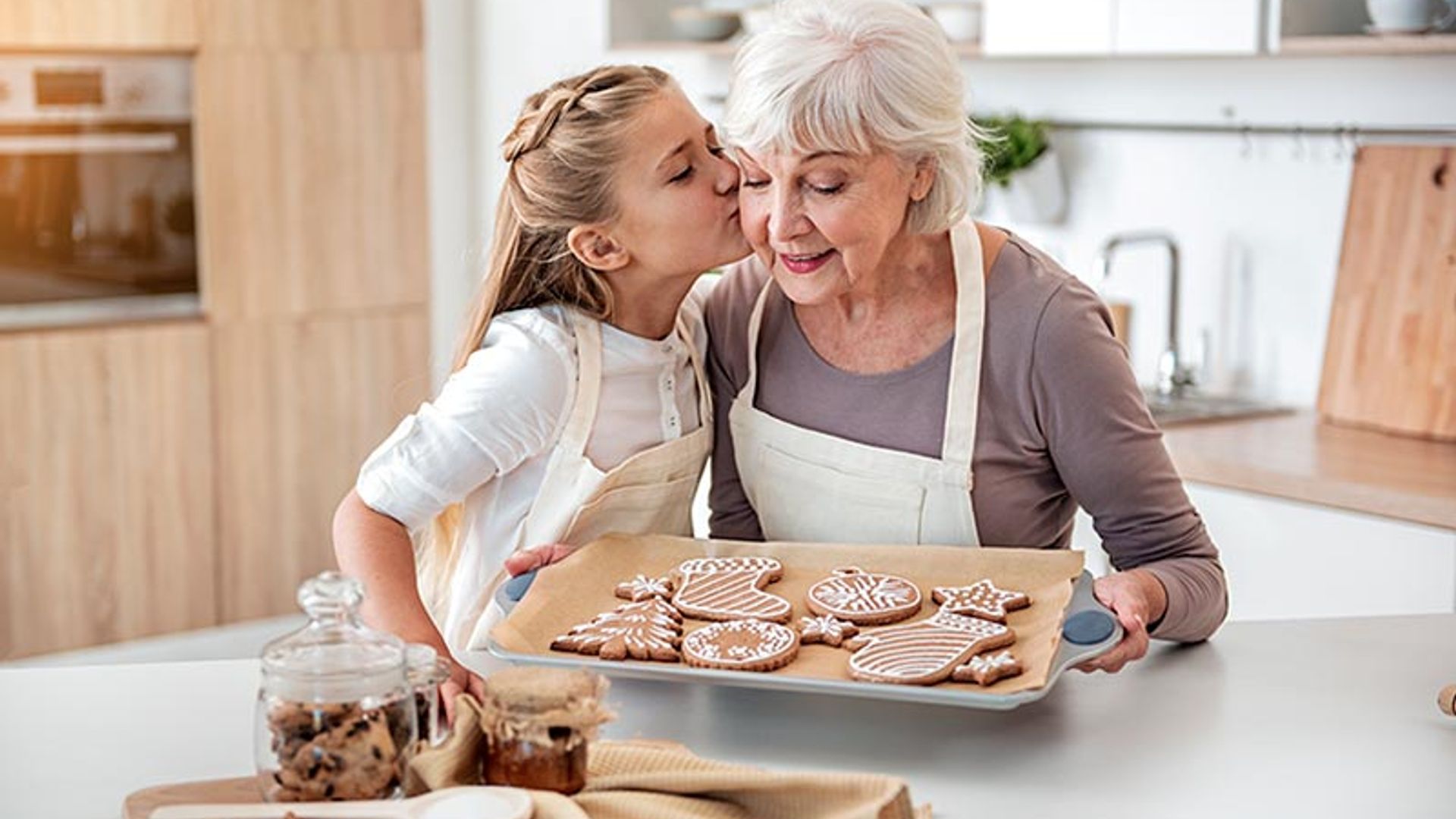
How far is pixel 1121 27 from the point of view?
318 centimetres

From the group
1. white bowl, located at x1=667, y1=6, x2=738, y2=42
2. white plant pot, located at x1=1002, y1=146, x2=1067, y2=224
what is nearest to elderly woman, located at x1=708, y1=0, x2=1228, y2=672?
white plant pot, located at x1=1002, y1=146, x2=1067, y2=224

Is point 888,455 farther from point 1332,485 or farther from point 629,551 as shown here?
point 1332,485

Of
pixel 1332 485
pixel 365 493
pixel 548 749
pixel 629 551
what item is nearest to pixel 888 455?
pixel 629 551

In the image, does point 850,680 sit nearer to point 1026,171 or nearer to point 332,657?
point 332,657

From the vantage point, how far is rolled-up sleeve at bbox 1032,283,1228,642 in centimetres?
180

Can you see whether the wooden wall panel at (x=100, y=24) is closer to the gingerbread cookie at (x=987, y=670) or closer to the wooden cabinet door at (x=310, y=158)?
the wooden cabinet door at (x=310, y=158)

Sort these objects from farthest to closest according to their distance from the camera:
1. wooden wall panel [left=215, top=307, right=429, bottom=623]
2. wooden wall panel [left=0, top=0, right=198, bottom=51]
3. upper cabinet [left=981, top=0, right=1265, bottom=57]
Result: wooden wall panel [left=215, top=307, right=429, bottom=623]
wooden wall panel [left=0, top=0, right=198, bottom=51]
upper cabinet [left=981, top=0, right=1265, bottom=57]

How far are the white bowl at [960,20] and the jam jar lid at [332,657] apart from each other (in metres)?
2.57

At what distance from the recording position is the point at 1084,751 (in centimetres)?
142

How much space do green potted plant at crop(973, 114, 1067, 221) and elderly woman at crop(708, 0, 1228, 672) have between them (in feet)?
5.20

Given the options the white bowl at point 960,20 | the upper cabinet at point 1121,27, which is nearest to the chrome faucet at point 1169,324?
the upper cabinet at point 1121,27

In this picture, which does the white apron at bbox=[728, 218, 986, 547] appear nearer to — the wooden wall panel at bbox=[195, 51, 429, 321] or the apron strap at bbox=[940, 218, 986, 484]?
the apron strap at bbox=[940, 218, 986, 484]

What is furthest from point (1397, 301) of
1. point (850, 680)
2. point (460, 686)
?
point (460, 686)

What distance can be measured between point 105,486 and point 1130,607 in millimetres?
3067
